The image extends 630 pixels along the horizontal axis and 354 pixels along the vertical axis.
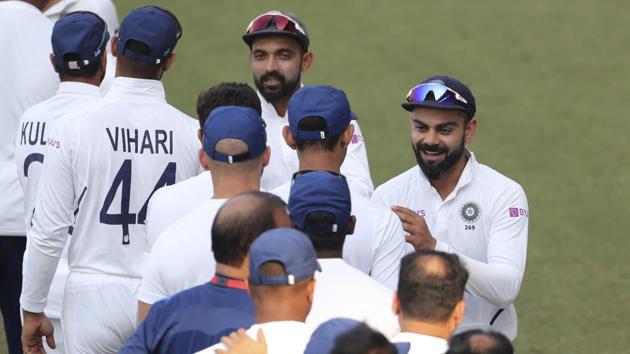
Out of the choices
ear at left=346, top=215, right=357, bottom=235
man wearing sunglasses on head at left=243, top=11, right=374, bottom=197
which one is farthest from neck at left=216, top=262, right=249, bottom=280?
man wearing sunglasses on head at left=243, top=11, right=374, bottom=197

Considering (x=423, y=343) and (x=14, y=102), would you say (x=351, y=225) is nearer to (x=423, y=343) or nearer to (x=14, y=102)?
(x=423, y=343)

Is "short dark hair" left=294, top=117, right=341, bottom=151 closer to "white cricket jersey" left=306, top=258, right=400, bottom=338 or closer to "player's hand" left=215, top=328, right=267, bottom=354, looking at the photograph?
"white cricket jersey" left=306, top=258, right=400, bottom=338

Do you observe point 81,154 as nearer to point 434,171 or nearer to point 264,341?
point 434,171

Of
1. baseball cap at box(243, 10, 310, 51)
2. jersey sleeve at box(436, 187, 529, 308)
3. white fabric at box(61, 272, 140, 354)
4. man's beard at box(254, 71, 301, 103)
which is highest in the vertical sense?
baseball cap at box(243, 10, 310, 51)

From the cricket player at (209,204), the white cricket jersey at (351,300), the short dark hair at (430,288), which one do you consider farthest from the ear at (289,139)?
the short dark hair at (430,288)

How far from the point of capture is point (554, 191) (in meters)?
11.6

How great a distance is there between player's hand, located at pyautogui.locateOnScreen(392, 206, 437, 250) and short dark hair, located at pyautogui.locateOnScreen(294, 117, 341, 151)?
16.7 inches

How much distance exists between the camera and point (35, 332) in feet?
20.5

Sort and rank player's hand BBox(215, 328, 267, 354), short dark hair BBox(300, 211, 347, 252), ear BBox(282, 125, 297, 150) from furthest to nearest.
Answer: ear BBox(282, 125, 297, 150) < short dark hair BBox(300, 211, 347, 252) < player's hand BBox(215, 328, 267, 354)

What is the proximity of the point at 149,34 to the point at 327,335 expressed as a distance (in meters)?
2.56

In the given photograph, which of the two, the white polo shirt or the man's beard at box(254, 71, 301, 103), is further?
the man's beard at box(254, 71, 301, 103)

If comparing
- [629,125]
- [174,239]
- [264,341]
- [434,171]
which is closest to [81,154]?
[174,239]

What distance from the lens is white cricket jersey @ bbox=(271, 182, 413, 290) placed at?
536 centimetres

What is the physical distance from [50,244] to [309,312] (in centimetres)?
190
